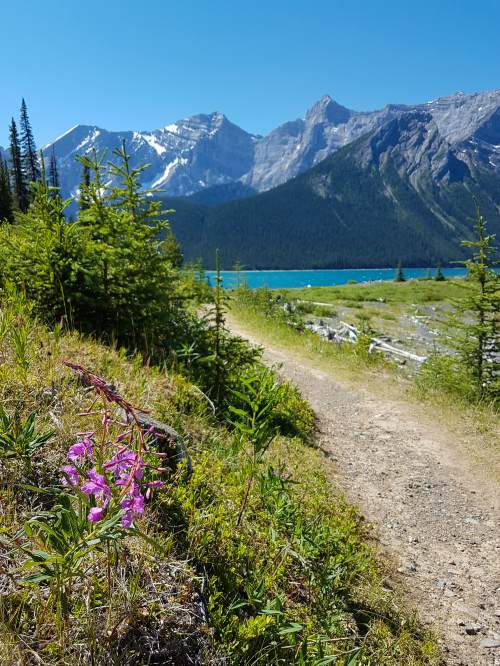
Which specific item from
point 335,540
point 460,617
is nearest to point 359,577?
point 335,540

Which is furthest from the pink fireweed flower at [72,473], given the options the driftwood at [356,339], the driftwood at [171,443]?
the driftwood at [356,339]

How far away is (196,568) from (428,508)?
185 inches

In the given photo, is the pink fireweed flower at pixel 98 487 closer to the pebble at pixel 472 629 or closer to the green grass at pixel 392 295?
the pebble at pixel 472 629

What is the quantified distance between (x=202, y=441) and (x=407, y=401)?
7714 millimetres

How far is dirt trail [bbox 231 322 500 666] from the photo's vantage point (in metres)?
4.34

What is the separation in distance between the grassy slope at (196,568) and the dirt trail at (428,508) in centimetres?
50

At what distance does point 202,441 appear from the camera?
16.8 feet

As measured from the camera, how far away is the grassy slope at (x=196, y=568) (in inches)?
81.7

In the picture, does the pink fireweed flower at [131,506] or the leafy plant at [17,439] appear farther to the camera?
the leafy plant at [17,439]

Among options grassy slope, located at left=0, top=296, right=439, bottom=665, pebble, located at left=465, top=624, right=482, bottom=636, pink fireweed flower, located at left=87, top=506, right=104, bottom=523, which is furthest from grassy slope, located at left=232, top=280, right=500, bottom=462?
pink fireweed flower, located at left=87, top=506, right=104, bottom=523

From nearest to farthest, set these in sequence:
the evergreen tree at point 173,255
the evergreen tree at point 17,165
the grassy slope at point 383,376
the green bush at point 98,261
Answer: the green bush at point 98,261
the evergreen tree at point 173,255
the grassy slope at point 383,376
the evergreen tree at point 17,165

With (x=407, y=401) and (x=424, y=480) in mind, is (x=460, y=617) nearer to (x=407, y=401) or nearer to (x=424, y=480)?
(x=424, y=480)

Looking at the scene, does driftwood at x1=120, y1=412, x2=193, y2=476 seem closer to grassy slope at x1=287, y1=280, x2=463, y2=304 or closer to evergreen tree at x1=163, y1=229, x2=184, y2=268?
evergreen tree at x1=163, y1=229, x2=184, y2=268

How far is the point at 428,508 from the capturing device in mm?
6418
